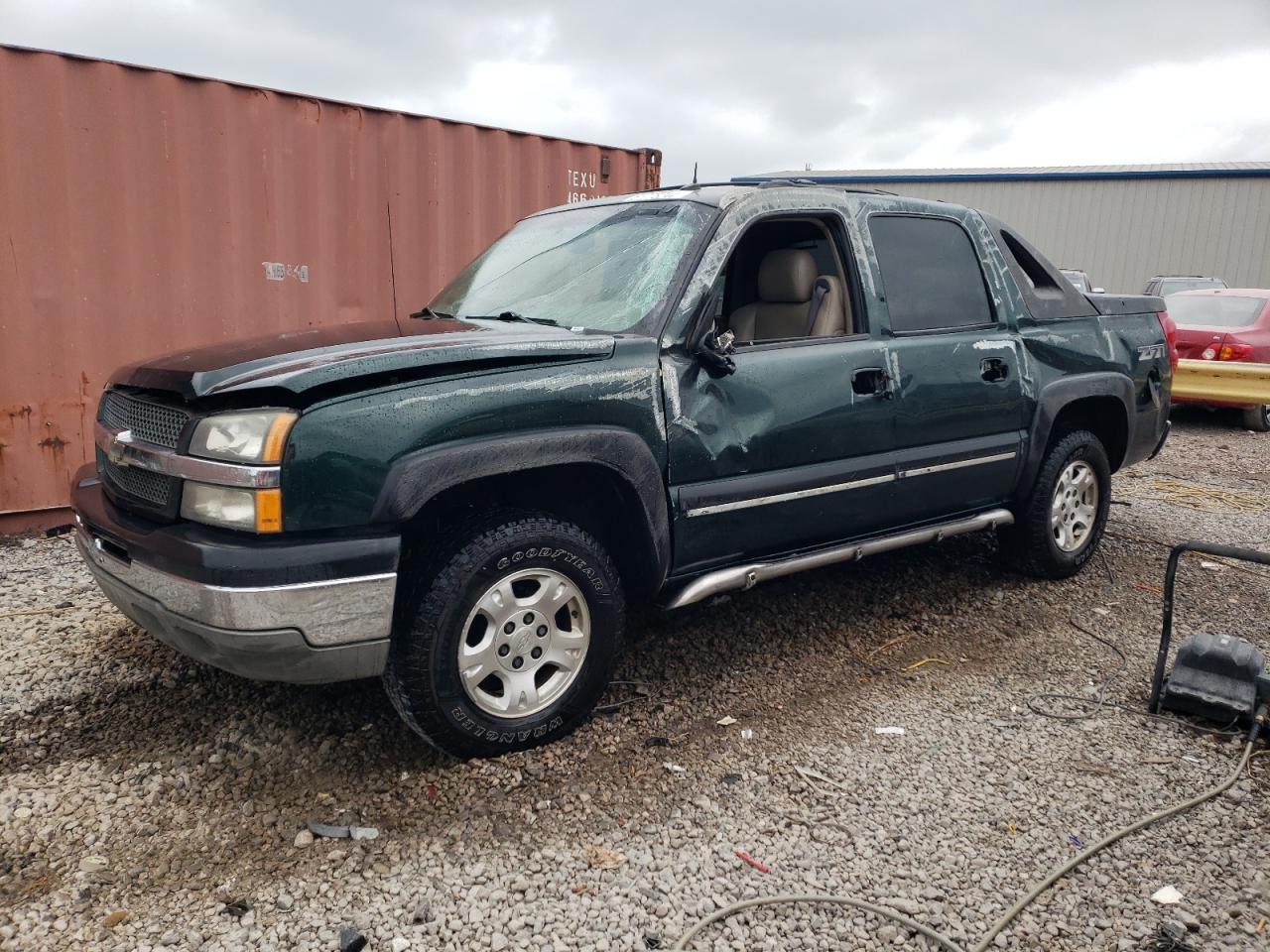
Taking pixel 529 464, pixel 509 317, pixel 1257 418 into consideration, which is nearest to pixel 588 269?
pixel 509 317

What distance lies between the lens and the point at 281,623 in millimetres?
2408

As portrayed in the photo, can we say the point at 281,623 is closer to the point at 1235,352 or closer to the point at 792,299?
the point at 792,299

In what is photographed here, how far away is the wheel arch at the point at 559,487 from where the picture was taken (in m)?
2.55

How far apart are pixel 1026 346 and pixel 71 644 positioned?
14.1 ft

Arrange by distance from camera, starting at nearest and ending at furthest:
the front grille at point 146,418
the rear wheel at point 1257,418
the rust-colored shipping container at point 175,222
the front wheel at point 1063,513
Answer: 1. the front grille at point 146,418
2. the front wheel at point 1063,513
3. the rust-colored shipping container at point 175,222
4. the rear wheel at point 1257,418

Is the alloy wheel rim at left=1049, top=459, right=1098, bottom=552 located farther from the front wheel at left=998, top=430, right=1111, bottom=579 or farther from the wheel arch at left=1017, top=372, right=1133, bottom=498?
the wheel arch at left=1017, top=372, right=1133, bottom=498

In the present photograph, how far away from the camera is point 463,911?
2.28 meters

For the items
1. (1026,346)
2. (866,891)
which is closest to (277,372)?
(866,891)

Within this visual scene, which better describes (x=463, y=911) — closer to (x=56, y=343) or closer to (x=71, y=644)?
(x=71, y=644)

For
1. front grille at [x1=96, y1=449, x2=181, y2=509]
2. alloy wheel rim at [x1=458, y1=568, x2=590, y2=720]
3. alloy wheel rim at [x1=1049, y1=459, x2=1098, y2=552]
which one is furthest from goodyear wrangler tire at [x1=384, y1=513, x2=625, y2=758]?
alloy wheel rim at [x1=1049, y1=459, x2=1098, y2=552]

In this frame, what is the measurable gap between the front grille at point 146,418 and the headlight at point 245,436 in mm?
124

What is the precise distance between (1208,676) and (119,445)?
3.72m

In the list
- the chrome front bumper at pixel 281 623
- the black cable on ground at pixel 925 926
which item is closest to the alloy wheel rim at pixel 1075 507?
the black cable on ground at pixel 925 926

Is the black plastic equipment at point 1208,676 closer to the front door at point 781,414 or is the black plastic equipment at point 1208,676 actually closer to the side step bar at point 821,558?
the side step bar at point 821,558
